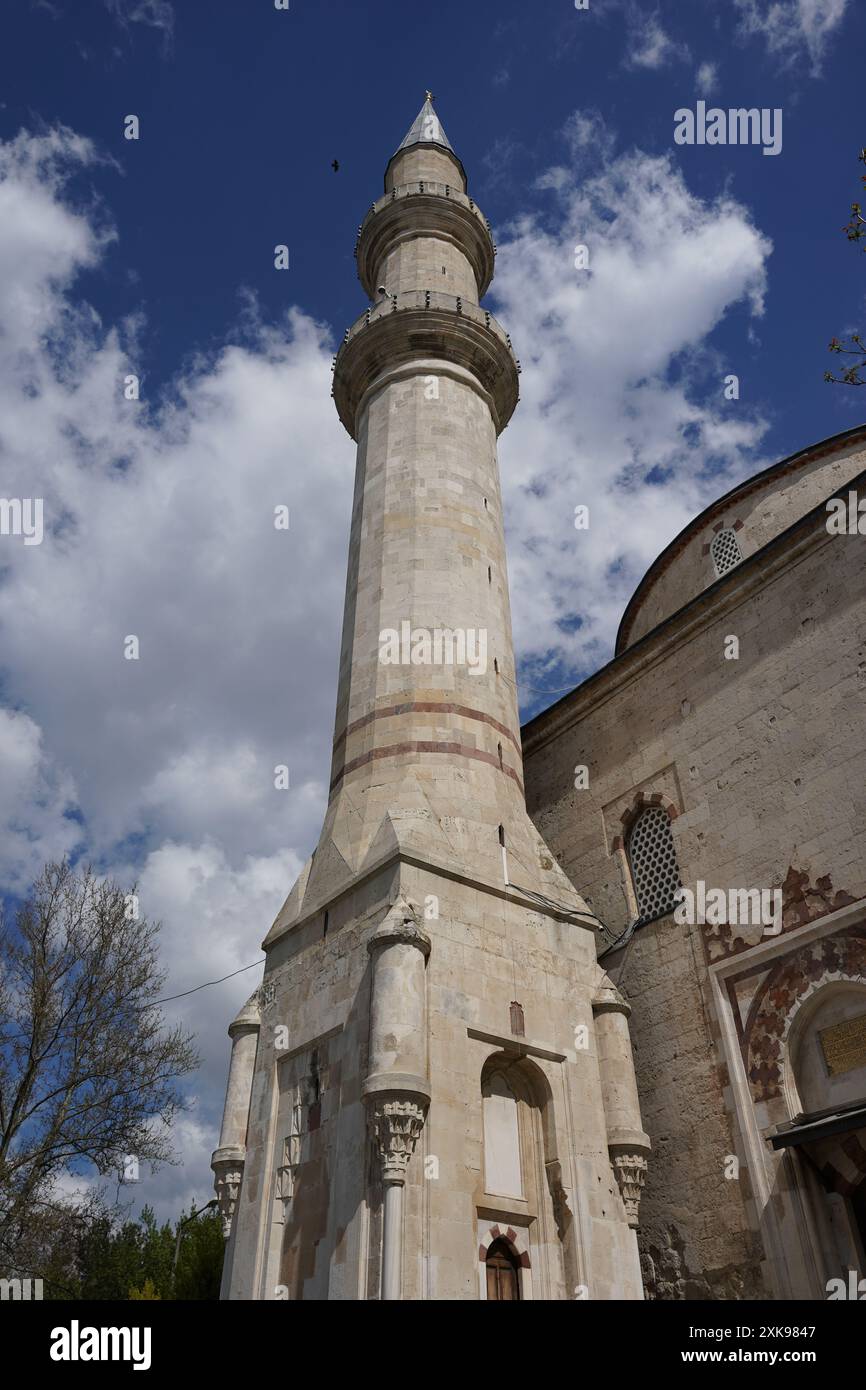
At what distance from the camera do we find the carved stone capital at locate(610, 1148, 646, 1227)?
9.69 m

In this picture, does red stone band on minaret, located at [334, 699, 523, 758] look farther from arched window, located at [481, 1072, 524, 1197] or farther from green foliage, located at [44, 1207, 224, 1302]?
green foliage, located at [44, 1207, 224, 1302]

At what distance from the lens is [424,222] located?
1820 centimetres

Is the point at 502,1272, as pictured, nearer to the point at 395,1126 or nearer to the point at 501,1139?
the point at 501,1139

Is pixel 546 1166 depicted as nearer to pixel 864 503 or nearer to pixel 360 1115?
pixel 360 1115

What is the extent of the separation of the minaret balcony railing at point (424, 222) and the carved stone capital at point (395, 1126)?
15.0 metres

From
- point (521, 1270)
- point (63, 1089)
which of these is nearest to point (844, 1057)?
point (521, 1270)

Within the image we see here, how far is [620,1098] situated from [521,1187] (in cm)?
146

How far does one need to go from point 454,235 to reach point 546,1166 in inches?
612

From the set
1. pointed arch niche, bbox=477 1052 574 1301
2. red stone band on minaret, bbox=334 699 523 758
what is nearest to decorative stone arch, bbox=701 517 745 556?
red stone band on minaret, bbox=334 699 523 758

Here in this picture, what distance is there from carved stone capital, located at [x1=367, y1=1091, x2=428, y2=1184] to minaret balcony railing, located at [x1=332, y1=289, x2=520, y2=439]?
35.8ft

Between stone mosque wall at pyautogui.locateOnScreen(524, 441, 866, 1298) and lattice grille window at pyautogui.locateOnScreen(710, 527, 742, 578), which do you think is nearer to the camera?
stone mosque wall at pyautogui.locateOnScreen(524, 441, 866, 1298)

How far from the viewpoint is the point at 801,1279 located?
29.9 ft
